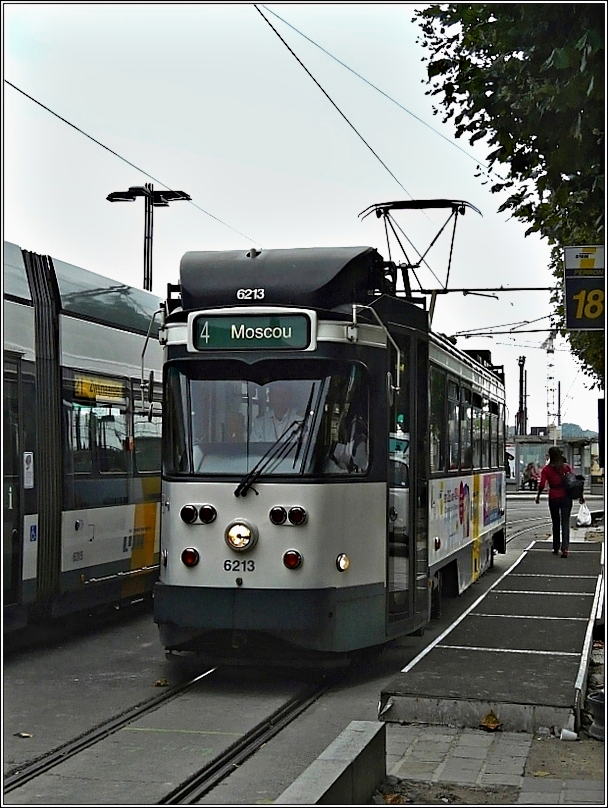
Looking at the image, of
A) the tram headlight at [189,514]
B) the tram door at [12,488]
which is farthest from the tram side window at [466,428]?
the tram door at [12,488]

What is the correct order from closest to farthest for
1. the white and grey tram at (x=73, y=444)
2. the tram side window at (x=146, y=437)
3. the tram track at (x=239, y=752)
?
the tram track at (x=239, y=752) → the white and grey tram at (x=73, y=444) → the tram side window at (x=146, y=437)

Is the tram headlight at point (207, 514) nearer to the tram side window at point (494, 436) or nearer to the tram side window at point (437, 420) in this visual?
the tram side window at point (437, 420)

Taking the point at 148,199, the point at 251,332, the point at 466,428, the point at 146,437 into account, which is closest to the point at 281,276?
the point at 251,332

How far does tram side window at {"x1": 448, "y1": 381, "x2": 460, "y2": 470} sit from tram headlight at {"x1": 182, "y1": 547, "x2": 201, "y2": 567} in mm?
4459

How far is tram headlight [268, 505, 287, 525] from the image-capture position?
32.9 ft

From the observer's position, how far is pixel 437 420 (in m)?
13.0

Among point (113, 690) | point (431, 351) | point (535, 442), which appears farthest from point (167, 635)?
point (535, 442)

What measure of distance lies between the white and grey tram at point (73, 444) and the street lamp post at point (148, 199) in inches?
323

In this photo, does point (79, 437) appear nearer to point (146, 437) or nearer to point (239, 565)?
point (146, 437)

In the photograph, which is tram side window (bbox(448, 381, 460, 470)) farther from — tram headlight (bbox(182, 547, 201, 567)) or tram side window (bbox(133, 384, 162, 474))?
tram headlight (bbox(182, 547, 201, 567))

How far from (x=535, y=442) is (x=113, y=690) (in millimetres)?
70201

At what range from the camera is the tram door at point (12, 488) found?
10891mm

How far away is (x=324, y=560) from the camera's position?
33.0 ft

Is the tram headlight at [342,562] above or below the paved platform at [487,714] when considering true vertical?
above
